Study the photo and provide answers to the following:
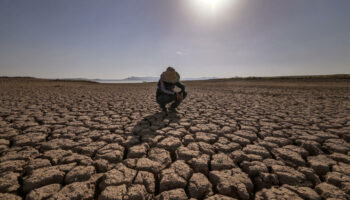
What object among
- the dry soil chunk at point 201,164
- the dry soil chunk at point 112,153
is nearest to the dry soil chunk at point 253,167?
the dry soil chunk at point 201,164

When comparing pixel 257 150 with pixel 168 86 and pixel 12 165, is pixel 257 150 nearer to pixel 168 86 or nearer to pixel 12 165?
Answer: pixel 168 86

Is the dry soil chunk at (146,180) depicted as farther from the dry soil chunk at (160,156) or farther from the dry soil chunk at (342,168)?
the dry soil chunk at (342,168)

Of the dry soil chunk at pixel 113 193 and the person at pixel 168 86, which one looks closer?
the dry soil chunk at pixel 113 193

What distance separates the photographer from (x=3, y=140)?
4.97 ft

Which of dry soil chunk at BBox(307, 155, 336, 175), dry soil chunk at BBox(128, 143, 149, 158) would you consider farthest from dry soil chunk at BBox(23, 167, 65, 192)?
dry soil chunk at BBox(307, 155, 336, 175)

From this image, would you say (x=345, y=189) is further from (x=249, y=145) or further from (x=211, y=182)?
(x=211, y=182)

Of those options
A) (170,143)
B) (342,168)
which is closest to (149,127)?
(170,143)

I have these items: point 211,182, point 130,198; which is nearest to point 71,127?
point 130,198

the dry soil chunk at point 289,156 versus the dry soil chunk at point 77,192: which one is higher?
the dry soil chunk at point 77,192

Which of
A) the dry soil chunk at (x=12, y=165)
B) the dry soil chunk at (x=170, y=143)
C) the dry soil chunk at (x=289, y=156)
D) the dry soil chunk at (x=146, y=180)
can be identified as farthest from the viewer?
the dry soil chunk at (x=170, y=143)

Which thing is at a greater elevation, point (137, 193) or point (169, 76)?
point (169, 76)

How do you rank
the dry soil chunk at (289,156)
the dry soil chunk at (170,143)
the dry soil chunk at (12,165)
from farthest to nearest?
1. the dry soil chunk at (170,143)
2. the dry soil chunk at (289,156)
3. the dry soil chunk at (12,165)

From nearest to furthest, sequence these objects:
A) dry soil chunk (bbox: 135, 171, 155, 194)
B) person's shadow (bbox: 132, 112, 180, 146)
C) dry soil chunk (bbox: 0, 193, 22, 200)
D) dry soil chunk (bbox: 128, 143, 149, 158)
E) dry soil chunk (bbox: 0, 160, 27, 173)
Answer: dry soil chunk (bbox: 0, 193, 22, 200)
dry soil chunk (bbox: 135, 171, 155, 194)
dry soil chunk (bbox: 0, 160, 27, 173)
dry soil chunk (bbox: 128, 143, 149, 158)
person's shadow (bbox: 132, 112, 180, 146)

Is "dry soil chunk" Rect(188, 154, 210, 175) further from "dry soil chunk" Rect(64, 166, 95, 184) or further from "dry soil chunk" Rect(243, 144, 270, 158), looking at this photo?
"dry soil chunk" Rect(64, 166, 95, 184)
